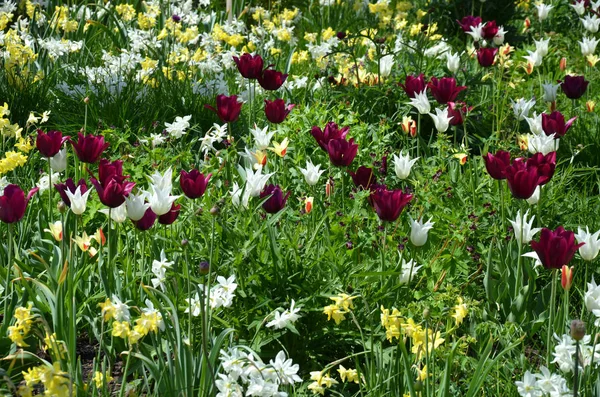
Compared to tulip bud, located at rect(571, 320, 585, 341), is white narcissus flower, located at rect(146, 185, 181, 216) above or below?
below

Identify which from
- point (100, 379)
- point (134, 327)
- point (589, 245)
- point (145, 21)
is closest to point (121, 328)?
point (134, 327)

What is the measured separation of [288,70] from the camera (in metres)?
5.73

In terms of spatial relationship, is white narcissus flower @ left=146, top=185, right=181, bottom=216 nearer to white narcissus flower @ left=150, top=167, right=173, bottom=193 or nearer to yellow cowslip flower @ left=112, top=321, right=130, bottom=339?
white narcissus flower @ left=150, top=167, right=173, bottom=193

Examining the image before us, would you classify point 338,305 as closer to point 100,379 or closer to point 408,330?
point 408,330

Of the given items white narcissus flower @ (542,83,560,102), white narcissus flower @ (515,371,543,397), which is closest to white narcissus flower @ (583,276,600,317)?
white narcissus flower @ (515,371,543,397)

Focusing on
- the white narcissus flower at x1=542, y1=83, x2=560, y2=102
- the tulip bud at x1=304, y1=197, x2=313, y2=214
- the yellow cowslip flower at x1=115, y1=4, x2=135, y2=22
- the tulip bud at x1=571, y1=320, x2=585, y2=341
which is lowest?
the yellow cowslip flower at x1=115, y1=4, x2=135, y2=22

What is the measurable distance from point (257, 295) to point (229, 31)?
3438mm

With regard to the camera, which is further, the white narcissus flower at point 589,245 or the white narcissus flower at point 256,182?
the white narcissus flower at point 256,182

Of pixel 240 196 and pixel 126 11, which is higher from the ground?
pixel 240 196

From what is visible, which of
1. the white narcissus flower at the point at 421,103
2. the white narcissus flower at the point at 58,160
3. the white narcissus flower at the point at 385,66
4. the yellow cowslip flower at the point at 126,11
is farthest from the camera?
the yellow cowslip flower at the point at 126,11

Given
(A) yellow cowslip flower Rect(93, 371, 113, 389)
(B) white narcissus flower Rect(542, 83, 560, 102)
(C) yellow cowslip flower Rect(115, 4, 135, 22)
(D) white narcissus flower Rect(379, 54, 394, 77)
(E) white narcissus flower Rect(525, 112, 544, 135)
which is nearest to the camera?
(A) yellow cowslip flower Rect(93, 371, 113, 389)

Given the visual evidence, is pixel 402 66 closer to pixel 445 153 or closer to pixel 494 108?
pixel 494 108

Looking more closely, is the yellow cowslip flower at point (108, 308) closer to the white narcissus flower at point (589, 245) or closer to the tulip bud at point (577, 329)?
the tulip bud at point (577, 329)

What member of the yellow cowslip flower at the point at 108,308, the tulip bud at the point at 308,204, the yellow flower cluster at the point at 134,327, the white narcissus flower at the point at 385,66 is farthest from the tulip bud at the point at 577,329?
the white narcissus flower at the point at 385,66
